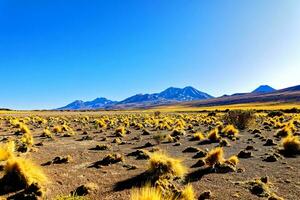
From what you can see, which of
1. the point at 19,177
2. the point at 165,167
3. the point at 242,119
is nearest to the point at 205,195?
the point at 165,167

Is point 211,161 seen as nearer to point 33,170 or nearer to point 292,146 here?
point 292,146

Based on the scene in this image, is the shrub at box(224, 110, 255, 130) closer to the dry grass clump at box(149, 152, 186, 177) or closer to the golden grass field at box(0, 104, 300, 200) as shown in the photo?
the golden grass field at box(0, 104, 300, 200)

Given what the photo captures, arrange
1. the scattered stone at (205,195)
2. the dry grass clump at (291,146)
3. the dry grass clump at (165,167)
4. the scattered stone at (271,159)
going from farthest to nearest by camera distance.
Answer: the dry grass clump at (291,146) → the scattered stone at (271,159) → the dry grass clump at (165,167) → the scattered stone at (205,195)

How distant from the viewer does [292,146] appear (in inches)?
682

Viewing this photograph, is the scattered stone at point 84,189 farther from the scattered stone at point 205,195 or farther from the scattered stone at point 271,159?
the scattered stone at point 271,159

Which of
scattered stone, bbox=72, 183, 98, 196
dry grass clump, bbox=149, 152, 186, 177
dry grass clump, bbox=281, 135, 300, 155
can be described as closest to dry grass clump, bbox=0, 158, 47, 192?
scattered stone, bbox=72, 183, 98, 196

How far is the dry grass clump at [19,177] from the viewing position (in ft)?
34.4

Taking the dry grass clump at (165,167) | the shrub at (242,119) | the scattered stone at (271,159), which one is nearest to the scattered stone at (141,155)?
the dry grass clump at (165,167)

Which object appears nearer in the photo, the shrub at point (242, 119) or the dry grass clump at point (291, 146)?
the dry grass clump at point (291, 146)

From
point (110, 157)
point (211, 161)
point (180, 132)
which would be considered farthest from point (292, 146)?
point (180, 132)

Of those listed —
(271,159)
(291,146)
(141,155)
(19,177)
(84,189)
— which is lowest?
(271,159)

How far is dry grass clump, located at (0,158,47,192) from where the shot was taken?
34.4ft

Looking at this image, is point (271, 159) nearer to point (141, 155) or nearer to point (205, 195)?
point (141, 155)

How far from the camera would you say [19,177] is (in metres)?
10.7
